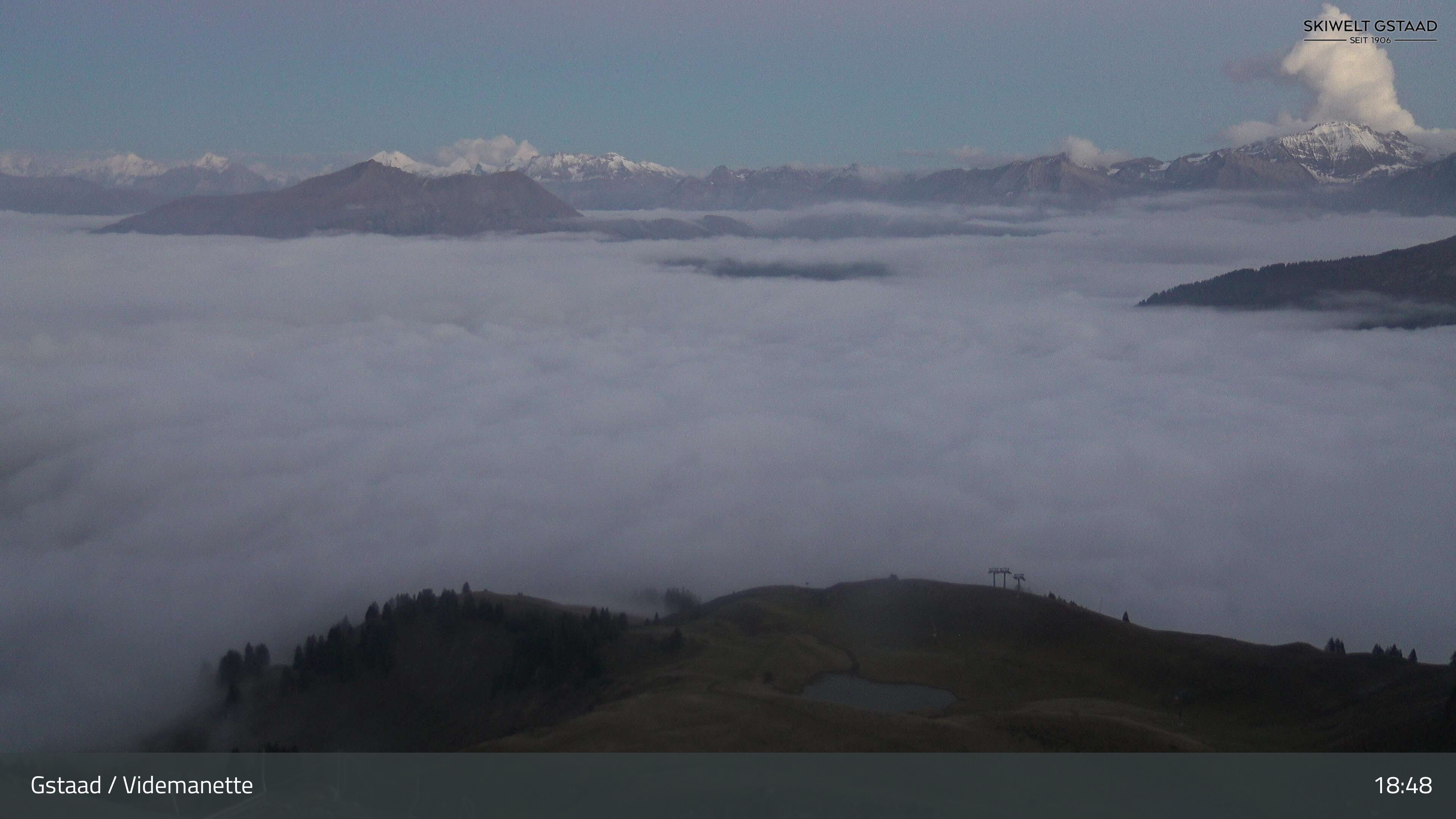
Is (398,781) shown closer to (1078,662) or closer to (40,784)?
(40,784)

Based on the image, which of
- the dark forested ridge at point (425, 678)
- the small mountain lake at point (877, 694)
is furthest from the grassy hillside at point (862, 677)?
the small mountain lake at point (877, 694)

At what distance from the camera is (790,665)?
88.5 metres

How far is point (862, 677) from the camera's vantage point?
290 ft

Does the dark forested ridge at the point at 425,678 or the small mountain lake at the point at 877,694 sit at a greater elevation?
the small mountain lake at the point at 877,694

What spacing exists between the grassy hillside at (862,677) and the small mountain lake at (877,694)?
105cm

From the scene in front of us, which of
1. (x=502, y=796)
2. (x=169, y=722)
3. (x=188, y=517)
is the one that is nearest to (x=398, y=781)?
(x=502, y=796)

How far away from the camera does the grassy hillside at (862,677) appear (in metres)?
65.6

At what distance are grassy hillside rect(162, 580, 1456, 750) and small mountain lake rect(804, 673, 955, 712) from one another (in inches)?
41.3

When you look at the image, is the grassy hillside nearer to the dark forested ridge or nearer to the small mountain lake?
the dark forested ridge

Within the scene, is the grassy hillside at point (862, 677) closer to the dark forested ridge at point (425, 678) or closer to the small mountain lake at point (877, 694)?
the dark forested ridge at point (425, 678)

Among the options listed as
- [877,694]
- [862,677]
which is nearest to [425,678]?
[862,677]

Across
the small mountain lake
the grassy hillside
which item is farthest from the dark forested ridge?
the small mountain lake

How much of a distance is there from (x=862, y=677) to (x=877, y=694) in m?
4.90

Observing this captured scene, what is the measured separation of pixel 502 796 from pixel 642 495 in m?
134
